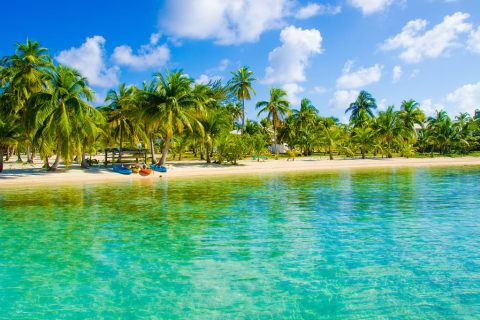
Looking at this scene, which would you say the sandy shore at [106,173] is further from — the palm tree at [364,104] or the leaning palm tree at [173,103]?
the palm tree at [364,104]

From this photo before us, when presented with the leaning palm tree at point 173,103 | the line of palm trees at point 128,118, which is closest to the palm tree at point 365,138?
the line of palm trees at point 128,118

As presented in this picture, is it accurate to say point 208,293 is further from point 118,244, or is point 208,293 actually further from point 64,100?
point 64,100

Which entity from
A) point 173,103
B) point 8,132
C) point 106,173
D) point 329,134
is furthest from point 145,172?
point 329,134

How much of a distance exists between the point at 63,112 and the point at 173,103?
8750mm

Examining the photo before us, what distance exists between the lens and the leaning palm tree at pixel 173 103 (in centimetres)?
2769

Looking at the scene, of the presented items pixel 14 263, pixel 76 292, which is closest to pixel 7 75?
pixel 14 263

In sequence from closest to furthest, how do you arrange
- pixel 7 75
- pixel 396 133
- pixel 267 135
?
pixel 7 75, pixel 396 133, pixel 267 135

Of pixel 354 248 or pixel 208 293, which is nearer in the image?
pixel 208 293

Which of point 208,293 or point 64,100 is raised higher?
point 64,100

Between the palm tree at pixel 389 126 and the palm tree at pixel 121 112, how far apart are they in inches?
1390

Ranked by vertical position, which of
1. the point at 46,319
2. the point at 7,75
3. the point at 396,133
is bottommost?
the point at 46,319

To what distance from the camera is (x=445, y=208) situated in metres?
11.2

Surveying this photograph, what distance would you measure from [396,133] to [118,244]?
4788cm

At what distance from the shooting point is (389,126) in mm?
46812
